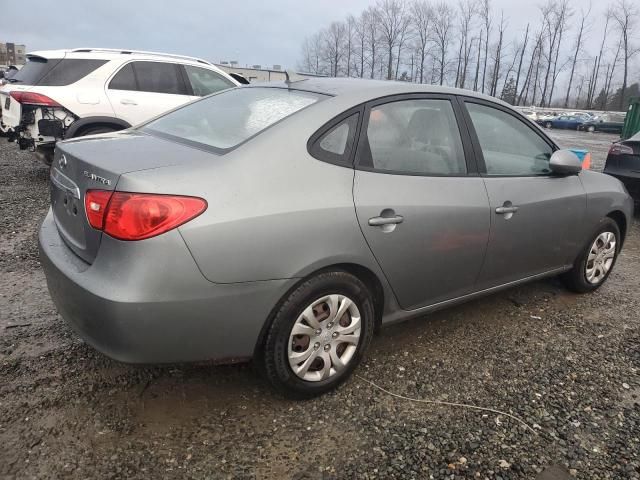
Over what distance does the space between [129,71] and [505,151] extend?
569 centimetres

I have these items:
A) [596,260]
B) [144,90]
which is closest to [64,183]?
[596,260]

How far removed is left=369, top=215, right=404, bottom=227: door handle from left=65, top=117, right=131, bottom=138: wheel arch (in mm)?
5241

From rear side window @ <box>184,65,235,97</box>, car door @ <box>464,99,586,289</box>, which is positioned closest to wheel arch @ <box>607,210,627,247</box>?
car door @ <box>464,99,586,289</box>

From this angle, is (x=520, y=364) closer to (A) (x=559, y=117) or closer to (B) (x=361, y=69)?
(A) (x=559, y=117)

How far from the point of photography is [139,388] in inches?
101

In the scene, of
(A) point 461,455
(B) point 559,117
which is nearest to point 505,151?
(A) point 461,455

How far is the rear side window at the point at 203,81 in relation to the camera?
25.4 ft

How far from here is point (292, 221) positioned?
2.21m

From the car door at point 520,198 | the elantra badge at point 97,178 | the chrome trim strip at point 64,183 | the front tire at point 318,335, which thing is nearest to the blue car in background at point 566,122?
the car door at point 520,198

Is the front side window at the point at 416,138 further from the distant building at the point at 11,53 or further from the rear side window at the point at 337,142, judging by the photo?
the distant building at the point at 11,53

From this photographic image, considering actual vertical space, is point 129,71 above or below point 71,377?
above

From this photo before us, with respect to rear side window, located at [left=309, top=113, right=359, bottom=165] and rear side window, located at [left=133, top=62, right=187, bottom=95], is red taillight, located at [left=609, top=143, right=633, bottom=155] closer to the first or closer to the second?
rear side window, located at [left=309, top=113, right=359, bottom=165]

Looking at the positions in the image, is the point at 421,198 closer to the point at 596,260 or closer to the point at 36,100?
the point at 596,260

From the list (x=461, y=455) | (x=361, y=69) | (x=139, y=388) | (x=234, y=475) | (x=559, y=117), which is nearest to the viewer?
(x=234, y=475)
